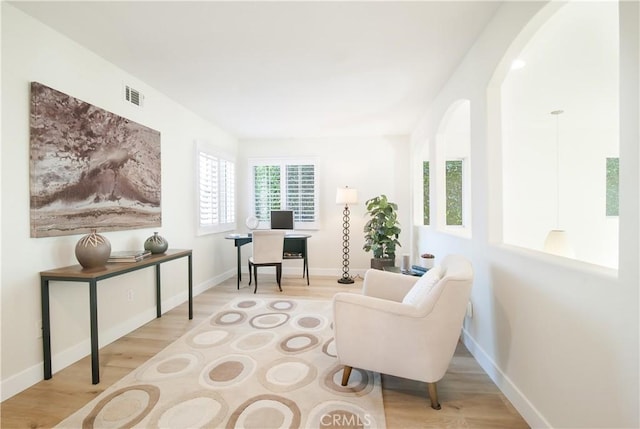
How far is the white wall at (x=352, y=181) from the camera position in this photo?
5262mm

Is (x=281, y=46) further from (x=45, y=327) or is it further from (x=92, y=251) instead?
(x=45, y=327)

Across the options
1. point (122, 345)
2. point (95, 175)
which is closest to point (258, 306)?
point (122, 345)

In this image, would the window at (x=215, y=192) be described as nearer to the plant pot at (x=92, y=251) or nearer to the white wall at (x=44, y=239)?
the white wall at (x=44, y=239)

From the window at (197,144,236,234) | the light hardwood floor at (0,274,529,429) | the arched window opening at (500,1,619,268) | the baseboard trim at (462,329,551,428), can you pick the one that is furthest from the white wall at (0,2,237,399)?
the arched window opening at (500,1,619,268)

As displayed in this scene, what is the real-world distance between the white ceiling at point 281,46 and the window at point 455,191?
2.32 m

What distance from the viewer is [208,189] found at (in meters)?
4.38

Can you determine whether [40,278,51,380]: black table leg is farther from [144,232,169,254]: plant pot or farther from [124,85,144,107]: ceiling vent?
[124,85,144,107]: ceiling vent

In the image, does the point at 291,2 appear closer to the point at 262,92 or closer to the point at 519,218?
the point at 262,92

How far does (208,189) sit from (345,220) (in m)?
2.41

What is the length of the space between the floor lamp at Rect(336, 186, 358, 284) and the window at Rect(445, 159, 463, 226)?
206 centimetres

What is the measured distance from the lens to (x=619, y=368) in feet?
3.49

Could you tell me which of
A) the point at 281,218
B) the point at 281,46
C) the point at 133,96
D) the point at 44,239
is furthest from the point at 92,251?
the point at 281,218

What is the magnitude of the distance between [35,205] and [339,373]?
2.47m

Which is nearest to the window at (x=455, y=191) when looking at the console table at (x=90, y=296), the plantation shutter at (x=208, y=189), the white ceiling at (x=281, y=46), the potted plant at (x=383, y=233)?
the potted plant at (x=383, y=233)
